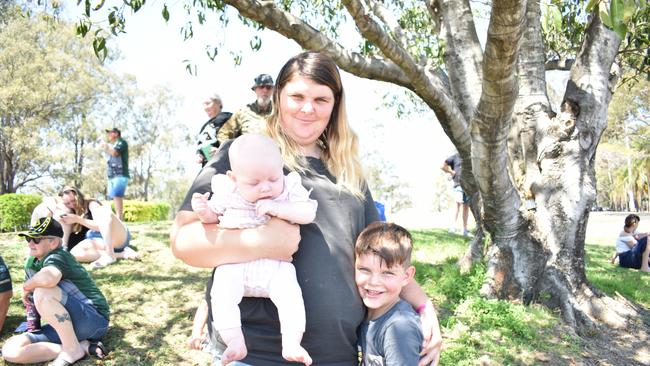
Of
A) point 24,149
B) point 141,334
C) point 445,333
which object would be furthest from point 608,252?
point 24,149

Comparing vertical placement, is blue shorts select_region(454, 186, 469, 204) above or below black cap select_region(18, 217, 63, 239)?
above

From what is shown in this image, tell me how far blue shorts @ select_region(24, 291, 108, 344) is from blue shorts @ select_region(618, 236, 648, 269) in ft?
29.1

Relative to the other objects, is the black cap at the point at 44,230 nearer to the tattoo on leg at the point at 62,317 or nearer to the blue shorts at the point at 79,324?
the blue shorts at the point at 79,324

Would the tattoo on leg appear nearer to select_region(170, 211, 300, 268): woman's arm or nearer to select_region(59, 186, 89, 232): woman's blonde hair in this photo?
select_region(59, 186, 89, 232): woman's blonde hair

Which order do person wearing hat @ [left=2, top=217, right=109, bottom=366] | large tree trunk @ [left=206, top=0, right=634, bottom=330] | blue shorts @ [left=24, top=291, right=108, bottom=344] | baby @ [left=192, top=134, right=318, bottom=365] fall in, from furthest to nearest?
Answer: large tree trunk @ [left=206, top=0, right=634, bottom=330], blue shorts @ [left=24, top=291, right=108, bottom=344], person wearing hat @ [left=2, top=217, right=109, bottom=366], baby @ [left=192, top=134, right=318, bottom=365]

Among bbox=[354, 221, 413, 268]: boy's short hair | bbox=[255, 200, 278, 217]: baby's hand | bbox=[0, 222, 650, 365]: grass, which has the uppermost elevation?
bbox=[255, 200, 278, 217]: baby's hand

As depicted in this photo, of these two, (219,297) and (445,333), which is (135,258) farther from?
(219,297)

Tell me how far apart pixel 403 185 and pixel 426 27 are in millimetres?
47426

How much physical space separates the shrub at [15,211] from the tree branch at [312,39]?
36.6ft

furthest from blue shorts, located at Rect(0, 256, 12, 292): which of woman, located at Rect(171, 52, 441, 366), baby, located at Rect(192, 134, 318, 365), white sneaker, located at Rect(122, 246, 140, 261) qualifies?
baby, located at Rect(192, 134, 318, 365)

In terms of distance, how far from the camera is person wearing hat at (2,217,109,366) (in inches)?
149

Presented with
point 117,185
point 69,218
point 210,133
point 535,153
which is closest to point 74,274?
point 69,218

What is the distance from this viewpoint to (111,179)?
845 cm

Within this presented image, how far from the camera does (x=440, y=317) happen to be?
490 centimetres
